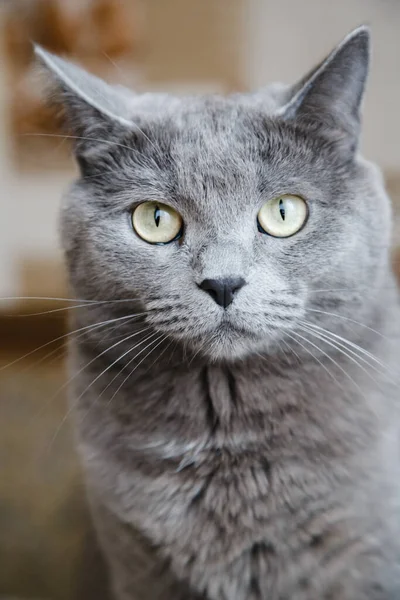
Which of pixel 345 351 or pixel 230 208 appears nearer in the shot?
pixel 230 208

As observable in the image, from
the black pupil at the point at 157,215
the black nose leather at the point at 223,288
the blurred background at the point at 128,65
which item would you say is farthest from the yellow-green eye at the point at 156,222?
the blurred background at the point at 128,65

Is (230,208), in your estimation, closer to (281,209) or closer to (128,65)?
(281,209)

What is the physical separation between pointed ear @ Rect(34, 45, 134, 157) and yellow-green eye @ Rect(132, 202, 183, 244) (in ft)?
0.35

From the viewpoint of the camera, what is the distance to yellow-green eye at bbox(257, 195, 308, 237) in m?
0.76

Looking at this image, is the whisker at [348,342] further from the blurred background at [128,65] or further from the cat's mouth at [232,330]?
the blurred background at [128,65]

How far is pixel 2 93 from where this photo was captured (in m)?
2.56

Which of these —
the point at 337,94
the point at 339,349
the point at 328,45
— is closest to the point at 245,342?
the point at 339,349

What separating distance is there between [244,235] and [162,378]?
230mm

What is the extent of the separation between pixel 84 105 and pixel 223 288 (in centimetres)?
29

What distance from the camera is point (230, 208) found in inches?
28.8

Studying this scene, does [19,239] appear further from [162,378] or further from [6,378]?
[162,378]

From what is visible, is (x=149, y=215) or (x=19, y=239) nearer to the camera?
(x=149, y=215)

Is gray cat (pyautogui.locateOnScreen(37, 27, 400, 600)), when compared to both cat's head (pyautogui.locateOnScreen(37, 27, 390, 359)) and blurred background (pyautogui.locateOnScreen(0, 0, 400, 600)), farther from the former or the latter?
blurred background (pyautogui.locateOnScreen(0, 0, 400, 600))

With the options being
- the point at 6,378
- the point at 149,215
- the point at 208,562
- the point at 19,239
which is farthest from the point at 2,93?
the point at 208,562
